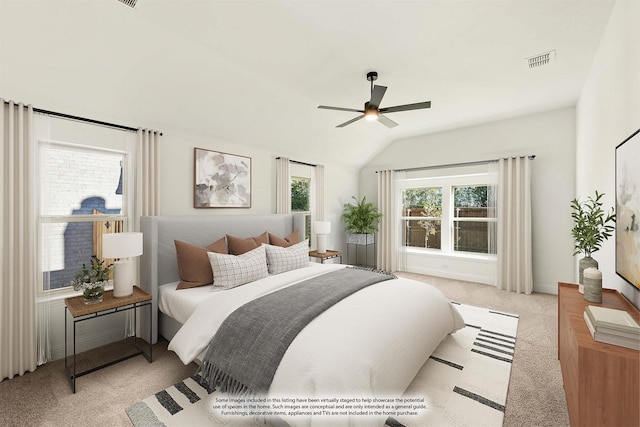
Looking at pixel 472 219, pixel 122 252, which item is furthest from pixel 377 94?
pixel 472 219

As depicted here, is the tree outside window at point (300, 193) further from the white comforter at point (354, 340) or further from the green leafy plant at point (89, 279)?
the green leafy plant at point (89, 279)

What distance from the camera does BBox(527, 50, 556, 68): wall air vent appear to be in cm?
270

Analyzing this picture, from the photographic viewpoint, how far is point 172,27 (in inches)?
88.8

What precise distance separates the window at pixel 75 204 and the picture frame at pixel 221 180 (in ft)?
2.63

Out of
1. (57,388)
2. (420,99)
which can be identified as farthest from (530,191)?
(57,388)

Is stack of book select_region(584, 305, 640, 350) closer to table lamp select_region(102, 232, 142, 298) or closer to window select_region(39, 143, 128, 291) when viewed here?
table lamp select_region(102, 232, 142, 298)

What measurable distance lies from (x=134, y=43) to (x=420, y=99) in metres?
3.28

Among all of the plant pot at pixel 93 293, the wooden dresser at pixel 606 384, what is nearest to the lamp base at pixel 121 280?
the plant pot at pixel 93 293

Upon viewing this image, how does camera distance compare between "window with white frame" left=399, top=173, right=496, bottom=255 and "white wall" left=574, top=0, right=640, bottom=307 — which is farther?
"window with white frame" left=399, top=173, right=496, bottom=255

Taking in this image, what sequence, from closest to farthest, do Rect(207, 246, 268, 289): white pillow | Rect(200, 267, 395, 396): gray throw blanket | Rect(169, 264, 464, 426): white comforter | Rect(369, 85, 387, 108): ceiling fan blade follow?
Rect(169, 264, 464, 426): white comforter
Rect(200, 267, 395, 396): gray throw blanket
Rect(369, 85, 387, 108): ceiling fan blade
Rect(207, 246, 268, 289): white pillow

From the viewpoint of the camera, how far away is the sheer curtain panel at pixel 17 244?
2.15 meters

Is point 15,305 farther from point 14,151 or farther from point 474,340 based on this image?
point 474,340

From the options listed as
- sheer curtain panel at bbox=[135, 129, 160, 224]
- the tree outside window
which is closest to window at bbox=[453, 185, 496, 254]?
the tree outside window

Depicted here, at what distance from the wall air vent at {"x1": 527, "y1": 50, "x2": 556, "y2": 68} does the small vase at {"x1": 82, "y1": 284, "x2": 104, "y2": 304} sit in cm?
460
